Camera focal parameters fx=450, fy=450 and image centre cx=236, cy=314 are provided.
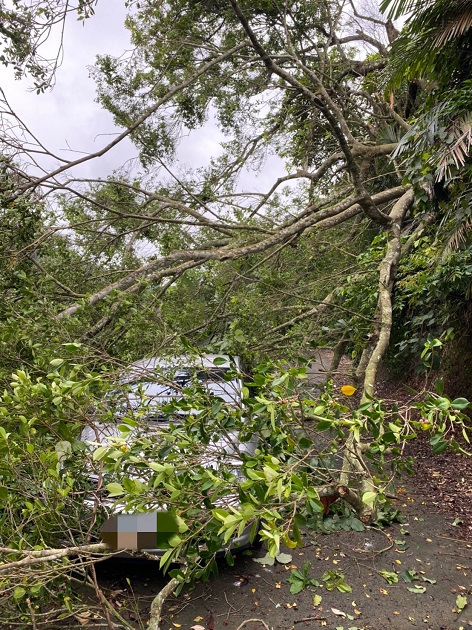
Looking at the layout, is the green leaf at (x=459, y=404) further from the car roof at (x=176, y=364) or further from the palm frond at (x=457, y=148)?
the palm frond at (x=457, y=148)

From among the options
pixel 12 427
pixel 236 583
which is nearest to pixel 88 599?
pixel 236 583

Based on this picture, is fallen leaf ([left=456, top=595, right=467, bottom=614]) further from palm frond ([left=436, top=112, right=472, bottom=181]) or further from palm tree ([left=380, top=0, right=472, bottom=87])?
palm tree ([left=380, top=0, right=472, bottom=87])

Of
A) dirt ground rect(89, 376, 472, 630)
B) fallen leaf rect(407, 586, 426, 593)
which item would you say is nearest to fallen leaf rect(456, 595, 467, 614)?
dirt ground rect(89, 376, 472, 630)

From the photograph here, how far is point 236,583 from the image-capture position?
3430 millimetres

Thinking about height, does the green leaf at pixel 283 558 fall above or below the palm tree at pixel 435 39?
below

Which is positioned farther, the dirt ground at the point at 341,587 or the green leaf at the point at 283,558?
the green leaf at the point at 283,558

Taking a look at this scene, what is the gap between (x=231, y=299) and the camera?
534 cm

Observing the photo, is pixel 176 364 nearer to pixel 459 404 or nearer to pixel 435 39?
pixel 459 404

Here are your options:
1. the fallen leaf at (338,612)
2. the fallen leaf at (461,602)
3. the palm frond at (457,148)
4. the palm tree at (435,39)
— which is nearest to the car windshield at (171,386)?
the fallen leaf at (338,612)

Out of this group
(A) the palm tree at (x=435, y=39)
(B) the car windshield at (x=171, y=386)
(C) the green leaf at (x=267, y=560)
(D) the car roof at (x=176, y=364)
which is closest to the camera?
(B) the car windshield at (x=171, y=386)

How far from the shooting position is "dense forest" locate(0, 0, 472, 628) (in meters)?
1.92

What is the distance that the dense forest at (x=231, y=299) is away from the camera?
6.30ft

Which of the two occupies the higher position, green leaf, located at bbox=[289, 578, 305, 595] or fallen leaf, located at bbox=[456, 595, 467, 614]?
green leaf, located at bbox=[289, 578, 305, 595]

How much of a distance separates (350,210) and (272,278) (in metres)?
2.15
